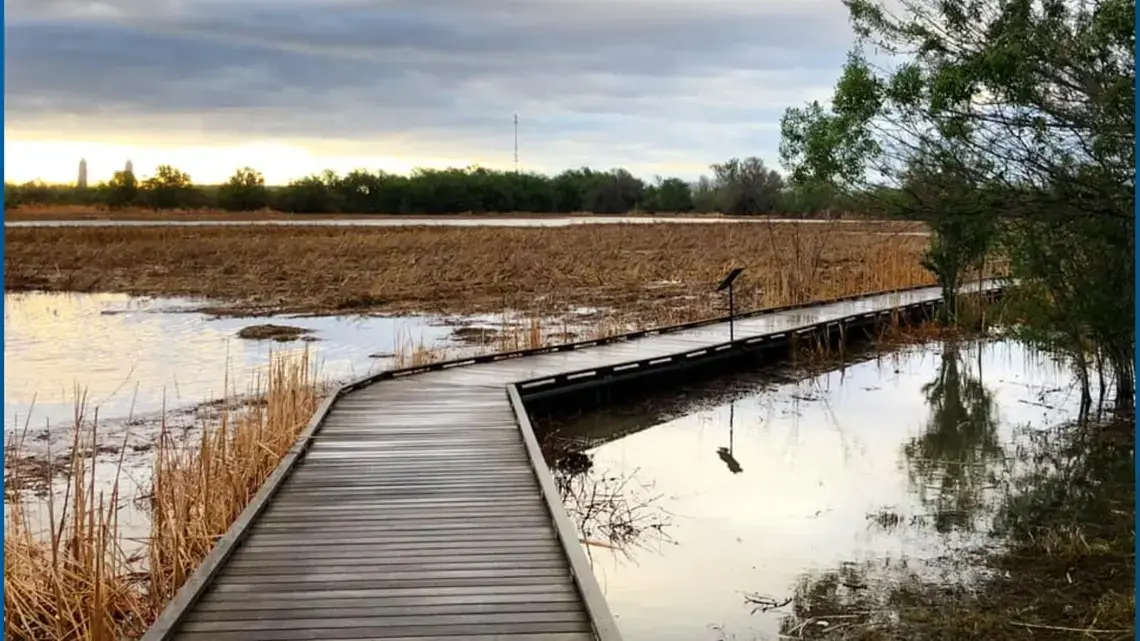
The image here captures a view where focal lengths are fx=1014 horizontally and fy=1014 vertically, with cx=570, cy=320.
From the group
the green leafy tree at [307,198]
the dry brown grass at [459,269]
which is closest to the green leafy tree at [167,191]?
the green leafy tree at [307,198]

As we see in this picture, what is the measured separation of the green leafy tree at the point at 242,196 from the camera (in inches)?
3179

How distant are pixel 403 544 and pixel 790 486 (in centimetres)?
394

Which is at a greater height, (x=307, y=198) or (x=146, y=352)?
(x=307, y=198)

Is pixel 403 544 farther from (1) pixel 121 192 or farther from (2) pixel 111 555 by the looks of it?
(1) pixel 121 192

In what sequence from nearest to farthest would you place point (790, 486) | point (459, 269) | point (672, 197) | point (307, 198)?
1. point (790, 486)
2. point (459, 269)
3. point (307, 198)
4. point (672, 197)

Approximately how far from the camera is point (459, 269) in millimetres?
27516

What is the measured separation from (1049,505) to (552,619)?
4.84 metres

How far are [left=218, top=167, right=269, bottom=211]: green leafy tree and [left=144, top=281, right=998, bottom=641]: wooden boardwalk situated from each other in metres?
76.2

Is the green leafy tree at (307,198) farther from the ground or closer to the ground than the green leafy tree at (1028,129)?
farther from the ground

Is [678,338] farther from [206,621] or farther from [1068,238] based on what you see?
[206,621]

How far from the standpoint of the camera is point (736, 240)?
1559 inches

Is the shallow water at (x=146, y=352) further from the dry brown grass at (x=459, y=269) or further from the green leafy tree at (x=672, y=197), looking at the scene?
the green leafy tree at (x=672, y=197)

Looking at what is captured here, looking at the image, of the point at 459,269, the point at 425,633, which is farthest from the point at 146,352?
the point at 459,269

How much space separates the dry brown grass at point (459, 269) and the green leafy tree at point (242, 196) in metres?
37.7
